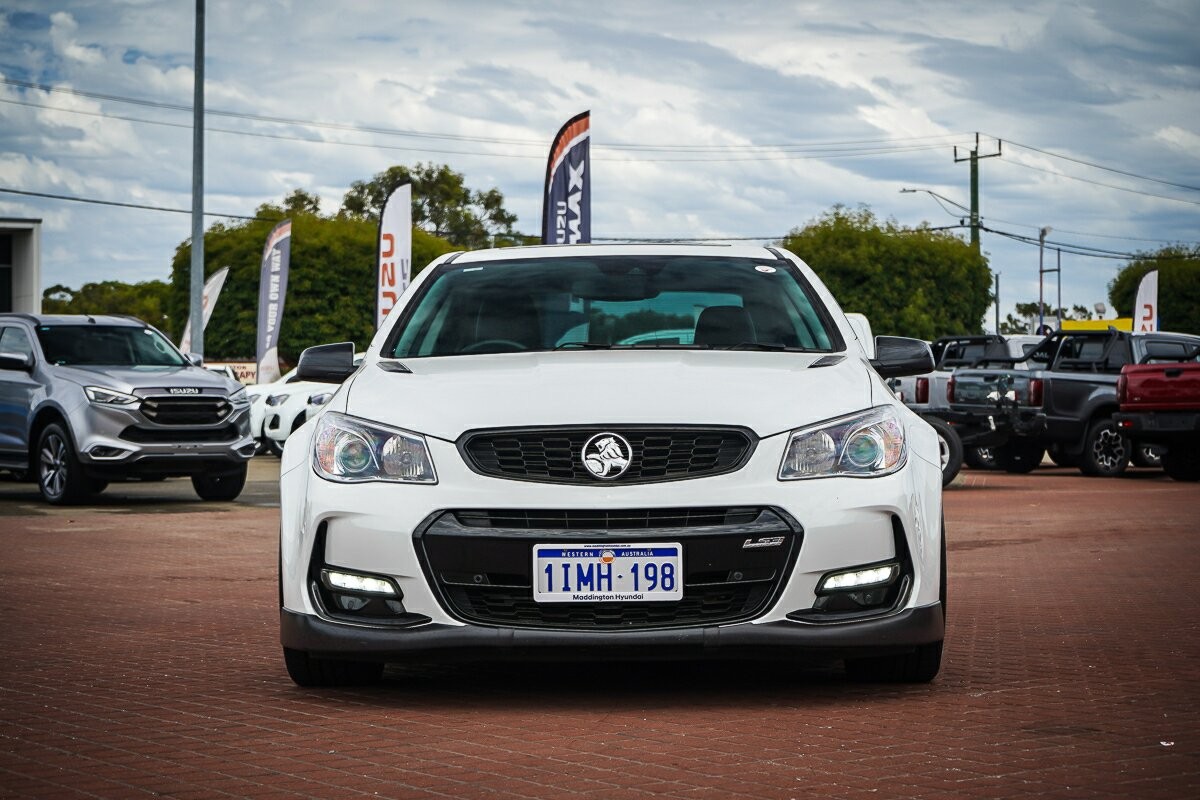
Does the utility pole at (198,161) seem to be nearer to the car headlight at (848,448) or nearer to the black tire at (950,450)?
the black tire at (950,450)

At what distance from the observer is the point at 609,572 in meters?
5.57

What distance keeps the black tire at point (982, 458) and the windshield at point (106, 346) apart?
40.8 feet

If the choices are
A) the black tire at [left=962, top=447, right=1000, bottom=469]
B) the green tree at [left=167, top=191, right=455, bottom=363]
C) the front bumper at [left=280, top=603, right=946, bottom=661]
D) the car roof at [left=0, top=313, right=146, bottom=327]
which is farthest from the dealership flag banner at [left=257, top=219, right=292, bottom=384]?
the green tree at [left=167, top=191, right=455, bottom=363]

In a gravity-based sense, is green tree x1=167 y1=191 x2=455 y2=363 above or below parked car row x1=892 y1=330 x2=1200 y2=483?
above

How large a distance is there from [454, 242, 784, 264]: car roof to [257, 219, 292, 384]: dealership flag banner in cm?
2757

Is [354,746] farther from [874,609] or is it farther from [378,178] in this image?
[378,178]

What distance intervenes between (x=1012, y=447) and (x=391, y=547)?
800 inches

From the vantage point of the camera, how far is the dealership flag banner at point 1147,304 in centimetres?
4675

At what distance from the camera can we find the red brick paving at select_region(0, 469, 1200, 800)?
4797 mm

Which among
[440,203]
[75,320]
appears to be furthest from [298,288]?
[75,320]

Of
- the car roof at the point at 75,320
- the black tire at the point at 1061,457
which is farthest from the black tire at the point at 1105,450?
the car roof at the point at 75,320

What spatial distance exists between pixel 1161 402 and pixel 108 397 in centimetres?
1232

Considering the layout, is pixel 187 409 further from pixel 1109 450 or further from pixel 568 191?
pixel 1109 450

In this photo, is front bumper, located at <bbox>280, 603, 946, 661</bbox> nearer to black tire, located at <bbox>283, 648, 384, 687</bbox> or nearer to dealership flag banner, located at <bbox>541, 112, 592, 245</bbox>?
black tire, located at <bbox>283, 648, 384, 687</bbox>
